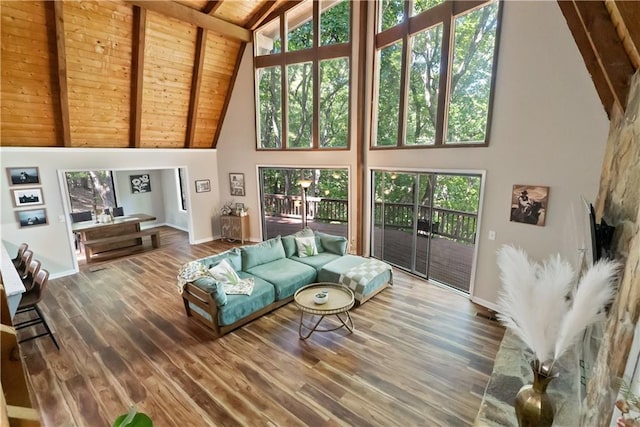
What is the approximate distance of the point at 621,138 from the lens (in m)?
2.56

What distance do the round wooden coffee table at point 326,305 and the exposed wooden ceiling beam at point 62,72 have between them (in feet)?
17.9

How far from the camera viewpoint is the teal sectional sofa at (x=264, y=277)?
13.4 ft

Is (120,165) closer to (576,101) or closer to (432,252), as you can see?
(432,252)

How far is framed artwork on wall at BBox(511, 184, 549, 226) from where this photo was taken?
13.1ft

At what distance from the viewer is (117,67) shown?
5598mm

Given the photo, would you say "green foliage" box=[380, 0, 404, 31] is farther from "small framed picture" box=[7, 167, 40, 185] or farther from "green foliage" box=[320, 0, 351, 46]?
"small framed picture" box=[7, 167, 40, 185]

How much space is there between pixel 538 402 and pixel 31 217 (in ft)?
27.0

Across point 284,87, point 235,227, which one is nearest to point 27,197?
point 235,227

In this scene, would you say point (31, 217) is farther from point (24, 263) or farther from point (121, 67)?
point (121, 67)

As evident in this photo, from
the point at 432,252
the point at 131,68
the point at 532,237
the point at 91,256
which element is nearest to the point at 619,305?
the point at 532,237

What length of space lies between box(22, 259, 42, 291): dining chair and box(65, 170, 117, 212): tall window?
495 centimetres

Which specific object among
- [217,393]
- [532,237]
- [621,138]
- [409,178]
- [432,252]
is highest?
[621,138]

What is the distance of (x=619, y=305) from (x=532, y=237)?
291 cm

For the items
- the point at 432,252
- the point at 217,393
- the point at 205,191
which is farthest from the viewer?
the point at 205,191
